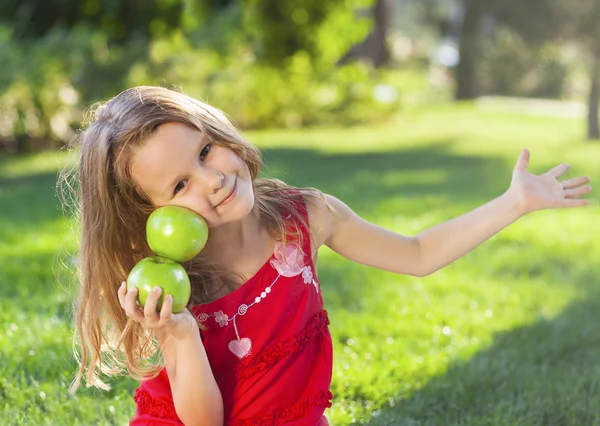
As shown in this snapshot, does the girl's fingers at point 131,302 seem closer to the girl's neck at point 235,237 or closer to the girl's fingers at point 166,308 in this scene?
the girl's fingers at point 166,308

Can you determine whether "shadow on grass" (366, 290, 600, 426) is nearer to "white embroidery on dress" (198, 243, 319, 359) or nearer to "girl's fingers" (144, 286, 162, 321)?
"white embroidery on dress" (198, 243, 319, 359)

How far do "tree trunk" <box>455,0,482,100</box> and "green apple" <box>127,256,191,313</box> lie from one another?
59.8 feet

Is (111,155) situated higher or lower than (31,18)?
higher

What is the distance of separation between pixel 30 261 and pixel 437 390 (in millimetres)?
2954

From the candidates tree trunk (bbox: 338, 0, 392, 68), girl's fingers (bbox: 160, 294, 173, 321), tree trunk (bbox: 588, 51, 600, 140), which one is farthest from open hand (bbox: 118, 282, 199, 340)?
tree trunk (bbox: 338, 0, 392, 68)

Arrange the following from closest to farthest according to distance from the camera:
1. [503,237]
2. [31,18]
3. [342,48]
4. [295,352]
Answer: [295,352] → [503,237] → [31,18] → [342,48]

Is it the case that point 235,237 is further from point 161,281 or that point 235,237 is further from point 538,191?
point 538,191

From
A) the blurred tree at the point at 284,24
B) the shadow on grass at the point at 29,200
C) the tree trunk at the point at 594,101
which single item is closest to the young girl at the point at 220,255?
the shadow on grass at the point at 29,200

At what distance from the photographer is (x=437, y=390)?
11.2ft

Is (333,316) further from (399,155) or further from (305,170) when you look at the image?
(399,155)

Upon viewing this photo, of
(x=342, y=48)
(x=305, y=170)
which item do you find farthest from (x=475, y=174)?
(x=342, y=48)

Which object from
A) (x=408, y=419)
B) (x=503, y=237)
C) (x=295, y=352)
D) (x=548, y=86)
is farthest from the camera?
(x=548, y=86)

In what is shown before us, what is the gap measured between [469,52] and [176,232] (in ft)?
73.0

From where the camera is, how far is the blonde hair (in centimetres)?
233
